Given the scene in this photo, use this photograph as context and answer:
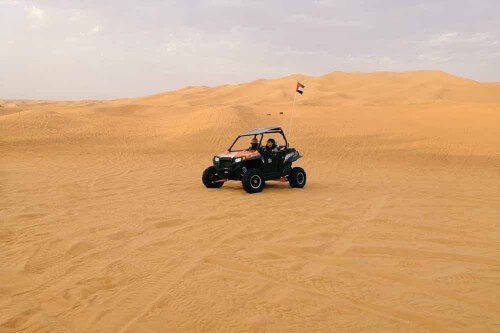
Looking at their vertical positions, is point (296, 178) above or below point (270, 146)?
below

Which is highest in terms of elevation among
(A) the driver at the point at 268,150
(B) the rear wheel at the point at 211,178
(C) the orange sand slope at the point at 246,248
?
(A) the driver at the point at 268,150

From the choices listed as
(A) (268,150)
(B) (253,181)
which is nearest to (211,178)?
(B) (253,181)

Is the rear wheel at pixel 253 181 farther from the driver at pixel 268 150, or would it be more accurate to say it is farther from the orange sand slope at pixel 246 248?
the driver at pixel 268 150

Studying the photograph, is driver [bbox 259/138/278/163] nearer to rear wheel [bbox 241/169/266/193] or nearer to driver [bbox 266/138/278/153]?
driver [bbox 266/138/278/153]

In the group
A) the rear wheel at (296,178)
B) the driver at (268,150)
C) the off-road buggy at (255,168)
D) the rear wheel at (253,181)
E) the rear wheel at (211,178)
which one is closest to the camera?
the rear wheel at (253,181)

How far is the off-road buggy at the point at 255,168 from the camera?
10227mm

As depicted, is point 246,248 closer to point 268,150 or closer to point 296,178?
point 268,150

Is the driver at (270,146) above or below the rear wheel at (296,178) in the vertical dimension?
above

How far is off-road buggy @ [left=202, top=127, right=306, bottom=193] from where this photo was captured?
10.2 m

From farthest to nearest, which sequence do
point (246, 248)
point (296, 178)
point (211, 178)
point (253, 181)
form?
point (296, 178), point (211, 178), point (253, 181), point (246, 248)

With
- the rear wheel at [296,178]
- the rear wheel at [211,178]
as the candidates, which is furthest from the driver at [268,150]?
the rear wheel at [211,178]

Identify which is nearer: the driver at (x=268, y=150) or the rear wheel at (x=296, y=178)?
the driver at (x=268, y=150)

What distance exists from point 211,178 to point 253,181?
1.25 metres

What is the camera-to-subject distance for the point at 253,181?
33.4 ft
